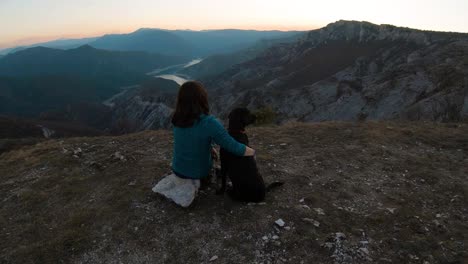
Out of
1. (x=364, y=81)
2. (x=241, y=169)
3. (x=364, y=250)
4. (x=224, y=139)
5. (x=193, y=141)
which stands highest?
(x=224, y=139)

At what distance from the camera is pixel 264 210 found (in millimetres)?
9281

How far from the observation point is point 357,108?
249ft

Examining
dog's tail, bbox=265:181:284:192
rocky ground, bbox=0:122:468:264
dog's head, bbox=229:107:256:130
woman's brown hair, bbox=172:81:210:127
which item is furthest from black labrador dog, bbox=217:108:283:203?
woman's brown hair, bbox=172:81:210:127

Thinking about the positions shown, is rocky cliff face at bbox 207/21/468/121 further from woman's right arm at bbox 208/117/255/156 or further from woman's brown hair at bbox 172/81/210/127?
woman's brown hair at bbox 172/81/210/127

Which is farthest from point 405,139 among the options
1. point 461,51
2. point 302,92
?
point 302,92

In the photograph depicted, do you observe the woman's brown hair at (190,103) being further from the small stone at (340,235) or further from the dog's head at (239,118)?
the small stone at (340,235)

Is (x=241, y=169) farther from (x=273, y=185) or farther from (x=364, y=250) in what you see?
(x=364, y=250)

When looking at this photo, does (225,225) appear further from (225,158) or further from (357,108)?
(357,108)

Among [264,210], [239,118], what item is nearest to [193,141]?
[239,118]

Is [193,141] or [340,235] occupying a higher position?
[193,141]

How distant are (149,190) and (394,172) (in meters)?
7.51

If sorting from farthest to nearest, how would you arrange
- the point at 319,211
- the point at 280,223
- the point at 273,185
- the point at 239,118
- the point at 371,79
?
1. the point at 371,79
2. the point at 273,185
3. the point at 319,211
4. the point at 239,118
5. the point at 280,223

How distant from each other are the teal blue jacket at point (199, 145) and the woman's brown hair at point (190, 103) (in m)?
0.16

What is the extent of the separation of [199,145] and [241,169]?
44.5 inches
